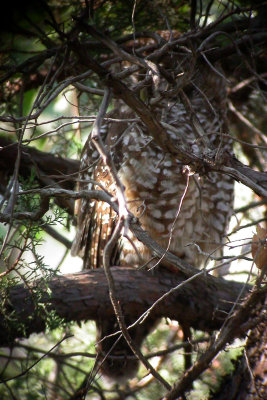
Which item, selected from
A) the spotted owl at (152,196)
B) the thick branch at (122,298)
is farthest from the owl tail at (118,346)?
the thick branch at (122,298)

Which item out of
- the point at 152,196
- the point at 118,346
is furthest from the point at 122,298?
the point at 152,196

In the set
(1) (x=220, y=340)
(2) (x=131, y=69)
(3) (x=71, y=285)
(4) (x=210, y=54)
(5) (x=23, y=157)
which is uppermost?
(4) (x=210, y=54)

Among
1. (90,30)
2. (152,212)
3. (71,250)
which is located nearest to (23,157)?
(71,250)

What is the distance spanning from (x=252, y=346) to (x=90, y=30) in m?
1.68

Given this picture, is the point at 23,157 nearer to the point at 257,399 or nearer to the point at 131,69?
the point at 131,69

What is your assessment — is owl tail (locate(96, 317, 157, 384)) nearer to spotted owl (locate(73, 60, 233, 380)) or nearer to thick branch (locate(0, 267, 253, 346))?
spotted owl (locate(73, 60, 233, 380))

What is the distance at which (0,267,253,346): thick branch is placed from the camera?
2182 mm

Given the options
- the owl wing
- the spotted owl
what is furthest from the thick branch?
the owl wing

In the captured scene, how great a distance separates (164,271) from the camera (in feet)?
9.07

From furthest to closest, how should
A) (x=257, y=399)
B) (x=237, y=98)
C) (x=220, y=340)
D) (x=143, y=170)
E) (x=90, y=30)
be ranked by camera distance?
(x=237, y=98)
(x=143, y=170)
(x=257, y=399)
(x=220, y=340)
(x=90, y=30)

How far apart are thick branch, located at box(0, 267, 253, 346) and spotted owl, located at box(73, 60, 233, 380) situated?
0.22 metres

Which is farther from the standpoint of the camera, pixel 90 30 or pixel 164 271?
pixel 164 271

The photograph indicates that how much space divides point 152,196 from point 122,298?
2.14 feet

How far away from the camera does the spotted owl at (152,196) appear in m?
2.72
